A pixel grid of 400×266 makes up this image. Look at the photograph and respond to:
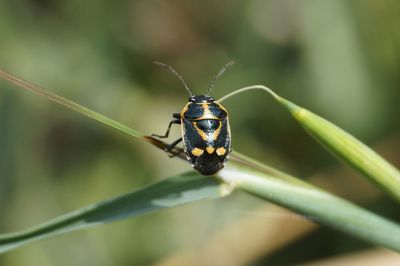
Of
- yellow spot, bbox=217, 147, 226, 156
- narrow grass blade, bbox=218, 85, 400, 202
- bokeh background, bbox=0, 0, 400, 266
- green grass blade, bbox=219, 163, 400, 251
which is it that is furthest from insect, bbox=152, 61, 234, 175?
bokeh background, bbox=0, 0, 400, 266

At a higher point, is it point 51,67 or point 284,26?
point 284,26

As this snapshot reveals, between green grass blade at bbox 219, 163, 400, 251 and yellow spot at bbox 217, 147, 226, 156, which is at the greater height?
yellow spot at bbox 217, 147, 226, 156

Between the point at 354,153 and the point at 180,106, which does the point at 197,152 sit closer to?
the point at 354,153

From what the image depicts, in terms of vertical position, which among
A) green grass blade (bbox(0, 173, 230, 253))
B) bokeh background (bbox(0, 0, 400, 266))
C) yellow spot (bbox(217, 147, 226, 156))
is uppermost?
bokeh background (bbox(0, 0, 400, 266))

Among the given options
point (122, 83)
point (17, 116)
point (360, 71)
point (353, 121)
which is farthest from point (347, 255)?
point (17, 116)

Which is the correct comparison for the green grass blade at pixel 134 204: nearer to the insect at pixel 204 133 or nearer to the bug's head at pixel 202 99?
the insect at pixel 204 133

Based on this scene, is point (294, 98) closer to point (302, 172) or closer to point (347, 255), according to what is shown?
point (302, 172)

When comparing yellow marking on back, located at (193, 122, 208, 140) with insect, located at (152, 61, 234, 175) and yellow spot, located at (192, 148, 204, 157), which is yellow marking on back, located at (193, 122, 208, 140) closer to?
insect, located at (152, 61, 234, 175)

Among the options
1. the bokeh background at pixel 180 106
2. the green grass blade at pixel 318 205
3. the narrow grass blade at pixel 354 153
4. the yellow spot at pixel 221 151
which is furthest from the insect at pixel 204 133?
the bokeh background at pixel 180 106
